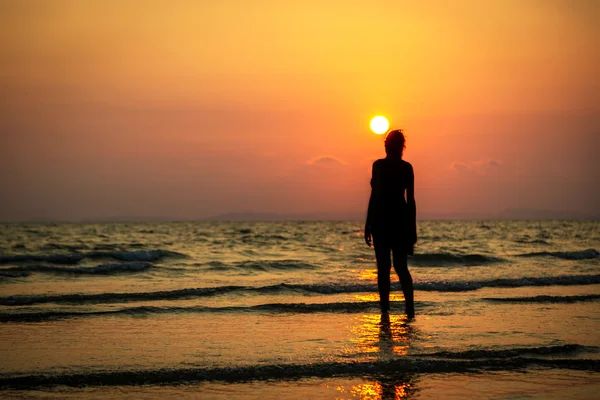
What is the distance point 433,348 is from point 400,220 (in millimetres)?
1819

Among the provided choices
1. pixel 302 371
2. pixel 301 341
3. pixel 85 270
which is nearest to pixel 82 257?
pixel 85 270

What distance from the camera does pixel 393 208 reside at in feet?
23.9

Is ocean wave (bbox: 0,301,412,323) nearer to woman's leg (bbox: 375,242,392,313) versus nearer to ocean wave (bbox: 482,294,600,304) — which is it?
woman's leg (bbox: 375,242,392,313)

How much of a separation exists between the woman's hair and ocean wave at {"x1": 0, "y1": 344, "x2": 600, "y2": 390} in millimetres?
2566

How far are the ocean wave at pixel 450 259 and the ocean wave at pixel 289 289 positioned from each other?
23.4 ft

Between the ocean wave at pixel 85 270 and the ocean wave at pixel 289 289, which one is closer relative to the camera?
the ocean wave at pixel 289 289

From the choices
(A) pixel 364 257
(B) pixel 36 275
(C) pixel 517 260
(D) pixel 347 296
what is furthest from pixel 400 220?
(C) pixel 517 260

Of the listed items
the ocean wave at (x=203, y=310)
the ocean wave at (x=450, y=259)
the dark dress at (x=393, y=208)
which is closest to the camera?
the dark dress at (x=393, y=208)

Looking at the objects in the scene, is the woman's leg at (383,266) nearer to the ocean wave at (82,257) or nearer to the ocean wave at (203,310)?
the ocean wave at (203,310)

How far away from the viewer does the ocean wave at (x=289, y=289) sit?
10289mm

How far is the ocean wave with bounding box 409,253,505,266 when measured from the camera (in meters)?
20.2

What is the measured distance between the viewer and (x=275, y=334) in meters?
6.69

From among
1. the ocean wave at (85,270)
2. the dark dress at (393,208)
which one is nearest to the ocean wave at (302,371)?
the dark dress at (393,208)

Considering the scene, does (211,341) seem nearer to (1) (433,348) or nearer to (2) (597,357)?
(1) (433,348)
